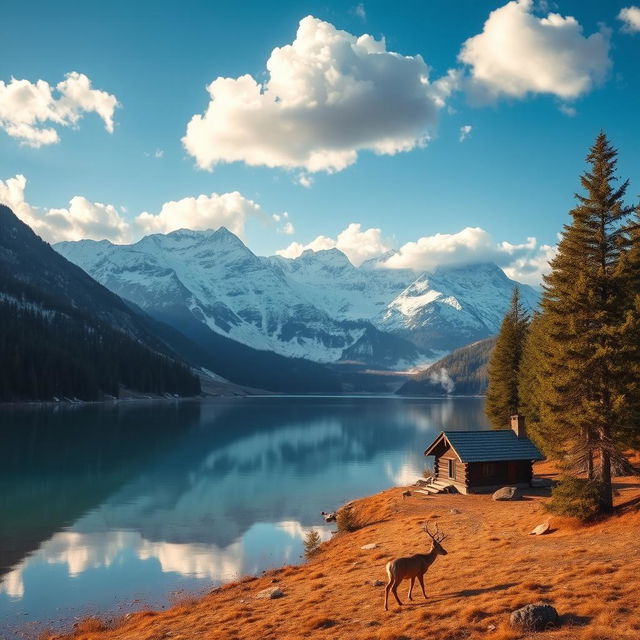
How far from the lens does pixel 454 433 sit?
169 feet

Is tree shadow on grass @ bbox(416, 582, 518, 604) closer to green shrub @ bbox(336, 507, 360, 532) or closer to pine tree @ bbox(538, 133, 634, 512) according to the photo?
pine tree @ bbox(538, 133, 634, 512)

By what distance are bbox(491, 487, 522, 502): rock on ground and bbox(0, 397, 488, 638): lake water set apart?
13.2 metres

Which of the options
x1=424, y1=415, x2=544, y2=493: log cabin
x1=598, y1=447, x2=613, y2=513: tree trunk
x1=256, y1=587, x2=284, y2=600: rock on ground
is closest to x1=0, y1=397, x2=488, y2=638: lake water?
x1=256, y1=587, x2=284, y2=600: rock on ground

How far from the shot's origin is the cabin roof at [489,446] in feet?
162

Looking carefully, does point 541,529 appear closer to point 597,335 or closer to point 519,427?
point 597,335

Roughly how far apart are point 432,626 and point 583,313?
21164mm

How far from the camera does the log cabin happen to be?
49156 mm

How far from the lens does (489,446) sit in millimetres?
50594

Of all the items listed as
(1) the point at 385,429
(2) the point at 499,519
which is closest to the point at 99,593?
(2) the point at 499,519

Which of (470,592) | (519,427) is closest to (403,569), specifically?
(470,592)

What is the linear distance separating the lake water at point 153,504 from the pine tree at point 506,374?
1277cm

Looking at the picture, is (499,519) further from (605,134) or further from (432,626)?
(605,134)

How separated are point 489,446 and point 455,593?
104 feet

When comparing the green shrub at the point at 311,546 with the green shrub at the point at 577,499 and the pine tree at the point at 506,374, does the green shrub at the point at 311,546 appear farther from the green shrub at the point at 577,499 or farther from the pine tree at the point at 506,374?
the pine tree at the point at 506,374
